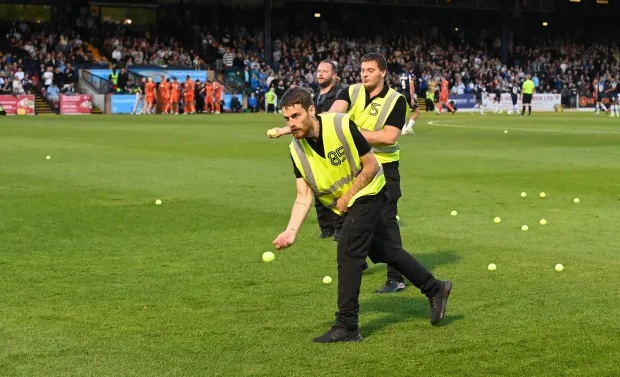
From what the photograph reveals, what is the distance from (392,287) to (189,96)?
47.3 meters

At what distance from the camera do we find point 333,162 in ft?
24.6

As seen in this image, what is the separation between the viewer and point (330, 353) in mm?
7258

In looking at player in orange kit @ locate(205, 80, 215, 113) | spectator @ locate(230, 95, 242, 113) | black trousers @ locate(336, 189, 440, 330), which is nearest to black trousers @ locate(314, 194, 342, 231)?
black trousers @ locate(336, 189, 440, 330)

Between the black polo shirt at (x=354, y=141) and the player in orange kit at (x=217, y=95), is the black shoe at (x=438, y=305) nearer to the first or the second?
the black polo shirt at (x=354, y=141)

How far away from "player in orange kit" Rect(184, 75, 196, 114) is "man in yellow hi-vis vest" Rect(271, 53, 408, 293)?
150ft

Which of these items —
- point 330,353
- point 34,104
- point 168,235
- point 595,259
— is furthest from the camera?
point 34,104

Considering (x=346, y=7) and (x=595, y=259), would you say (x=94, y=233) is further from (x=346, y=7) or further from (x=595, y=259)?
(x=346, y=7)

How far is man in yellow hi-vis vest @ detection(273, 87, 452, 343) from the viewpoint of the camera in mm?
7375

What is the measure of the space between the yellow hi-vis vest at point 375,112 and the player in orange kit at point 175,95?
45.9 meters

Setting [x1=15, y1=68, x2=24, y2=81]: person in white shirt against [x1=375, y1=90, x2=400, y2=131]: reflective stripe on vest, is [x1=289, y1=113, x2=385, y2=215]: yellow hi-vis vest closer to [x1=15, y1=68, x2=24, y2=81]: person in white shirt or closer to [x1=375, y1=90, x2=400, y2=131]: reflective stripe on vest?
[x1=375, y1=90, x2=400, y2=131]: reflective stripe on vest

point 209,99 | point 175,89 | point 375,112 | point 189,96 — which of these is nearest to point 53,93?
point 175,89

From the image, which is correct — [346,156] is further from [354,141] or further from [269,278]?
[269,278]

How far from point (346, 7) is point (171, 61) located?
17775mm

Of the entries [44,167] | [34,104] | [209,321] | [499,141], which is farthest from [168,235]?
[34,104]
